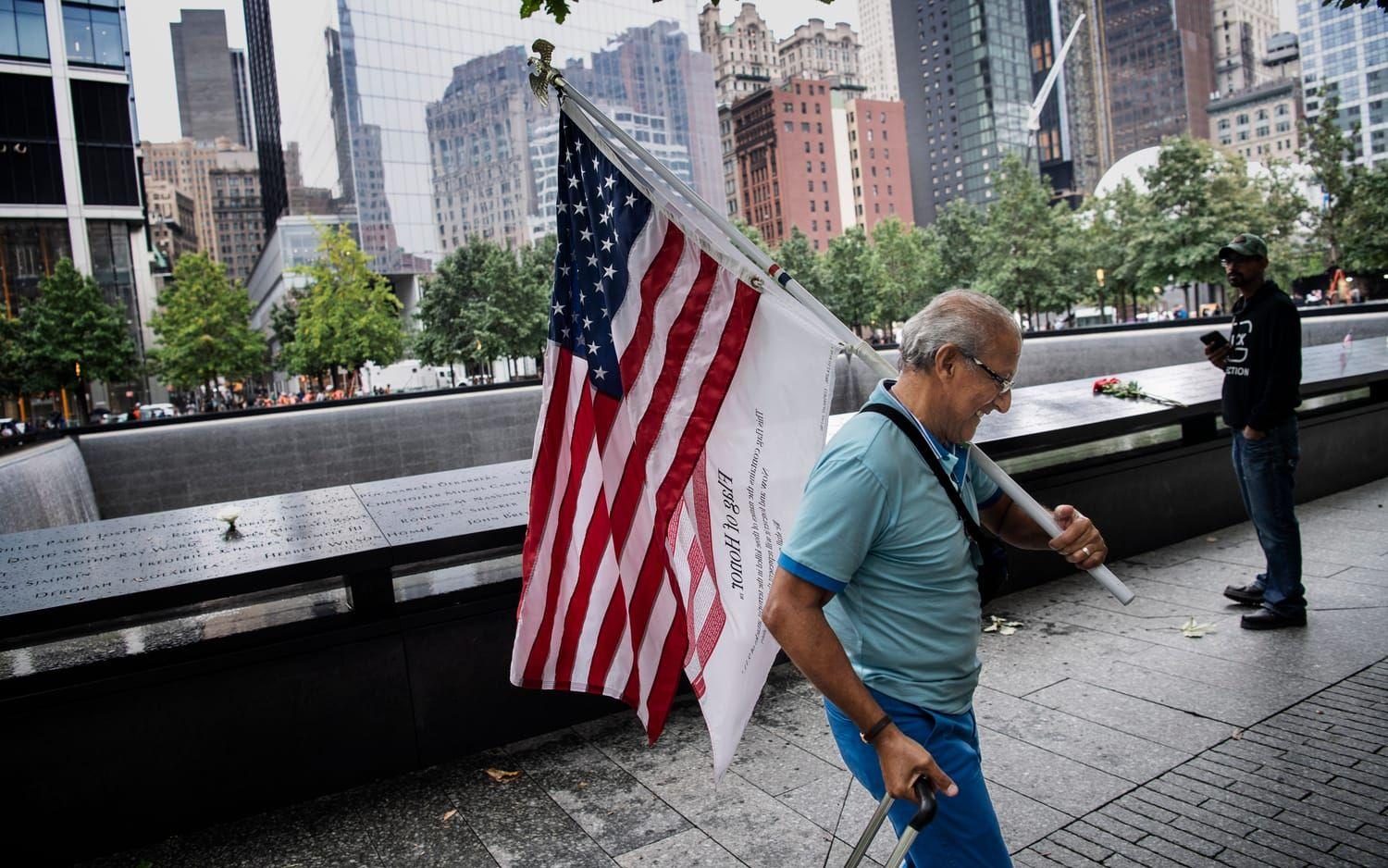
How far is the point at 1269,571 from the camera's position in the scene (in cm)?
601

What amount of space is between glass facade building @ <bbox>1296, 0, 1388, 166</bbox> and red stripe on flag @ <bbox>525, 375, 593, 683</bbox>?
145 meters

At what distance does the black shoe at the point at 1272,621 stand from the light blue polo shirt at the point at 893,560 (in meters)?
4.57

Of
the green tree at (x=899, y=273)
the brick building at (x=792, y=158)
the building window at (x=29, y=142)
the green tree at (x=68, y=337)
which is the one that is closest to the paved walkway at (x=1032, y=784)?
the green tree at (x=68, y=337)

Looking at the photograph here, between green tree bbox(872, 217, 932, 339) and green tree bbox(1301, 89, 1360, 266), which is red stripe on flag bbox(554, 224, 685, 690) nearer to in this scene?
green tree bbox(1301, 89, 1360, 266)

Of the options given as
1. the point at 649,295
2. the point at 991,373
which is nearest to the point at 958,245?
the point at 649,295

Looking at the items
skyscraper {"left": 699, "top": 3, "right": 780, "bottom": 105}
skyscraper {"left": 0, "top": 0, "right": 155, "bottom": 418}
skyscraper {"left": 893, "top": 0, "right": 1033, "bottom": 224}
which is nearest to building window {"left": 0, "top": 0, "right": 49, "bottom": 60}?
skyscraper {"left": 0, "top": 0, "right": 155, "bottom": 418}

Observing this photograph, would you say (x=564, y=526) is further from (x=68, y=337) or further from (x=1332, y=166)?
(x=68, y=337)

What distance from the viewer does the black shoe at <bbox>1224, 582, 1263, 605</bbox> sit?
638 cm

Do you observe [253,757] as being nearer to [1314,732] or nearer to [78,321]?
[1314,732]

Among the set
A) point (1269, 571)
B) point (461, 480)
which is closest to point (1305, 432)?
point (1269, 571)

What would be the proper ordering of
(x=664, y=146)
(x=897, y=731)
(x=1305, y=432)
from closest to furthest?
(x=897, y=731) → (x=1305, y=432) → (x=664, y=146)

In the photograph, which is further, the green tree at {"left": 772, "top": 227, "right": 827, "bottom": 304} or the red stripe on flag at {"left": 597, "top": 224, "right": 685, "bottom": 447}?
the green tree at {"left": 772, "top": 227, "right": 827, "bottom": 304}

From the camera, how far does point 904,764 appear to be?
2051 mm

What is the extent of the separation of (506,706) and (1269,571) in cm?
475
